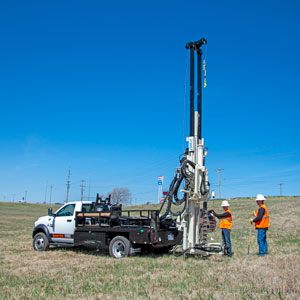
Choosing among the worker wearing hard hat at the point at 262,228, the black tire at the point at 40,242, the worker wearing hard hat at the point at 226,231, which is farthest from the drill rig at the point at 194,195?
the black tire at the point at 40,242

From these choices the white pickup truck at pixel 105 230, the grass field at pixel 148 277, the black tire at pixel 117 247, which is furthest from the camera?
the black tire at pixel 117 247

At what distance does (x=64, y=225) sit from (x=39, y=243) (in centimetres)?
135

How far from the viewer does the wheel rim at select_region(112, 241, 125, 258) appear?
457 inches

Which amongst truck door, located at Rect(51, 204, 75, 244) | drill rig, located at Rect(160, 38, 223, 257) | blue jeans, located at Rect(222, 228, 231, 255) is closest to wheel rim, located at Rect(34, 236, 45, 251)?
truck door, located at Rect(51, 204, 75, 244)

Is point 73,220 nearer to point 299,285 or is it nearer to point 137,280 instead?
point 137,280

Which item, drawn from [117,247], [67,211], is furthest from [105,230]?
[67,211]

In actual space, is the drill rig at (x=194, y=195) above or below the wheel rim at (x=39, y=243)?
above

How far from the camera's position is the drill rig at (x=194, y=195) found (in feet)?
37.6

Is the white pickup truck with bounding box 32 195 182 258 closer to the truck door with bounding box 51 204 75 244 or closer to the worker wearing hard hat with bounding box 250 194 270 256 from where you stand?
the truck door with bounding box 51 204 75 244

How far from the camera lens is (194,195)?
11.3 m

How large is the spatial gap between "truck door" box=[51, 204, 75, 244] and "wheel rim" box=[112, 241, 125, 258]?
2.10m

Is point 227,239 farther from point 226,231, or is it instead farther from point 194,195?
point 194,195

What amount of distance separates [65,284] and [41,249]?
632 cm

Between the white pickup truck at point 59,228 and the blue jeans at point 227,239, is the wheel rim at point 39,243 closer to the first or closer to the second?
the white pickup truck at point 59,228
